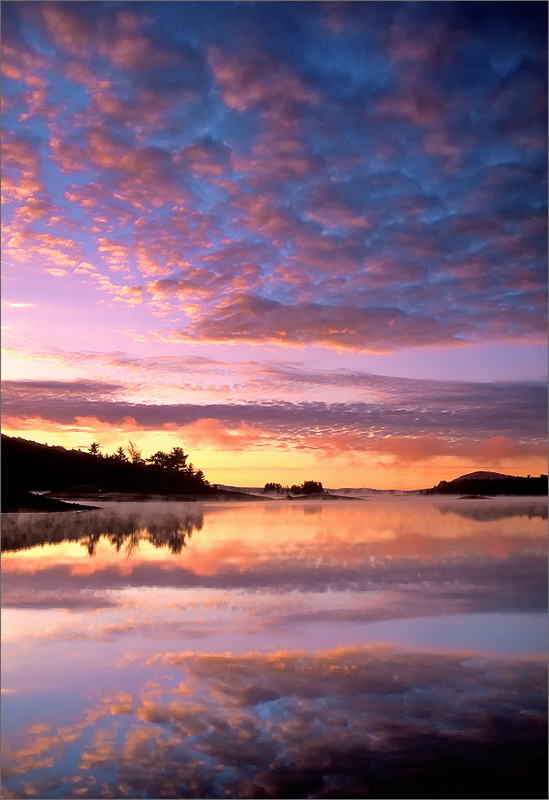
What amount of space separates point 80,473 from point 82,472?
517 millimetres

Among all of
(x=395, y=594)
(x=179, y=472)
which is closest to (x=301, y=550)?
(x=395, y=594)

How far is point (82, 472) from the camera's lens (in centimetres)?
8162

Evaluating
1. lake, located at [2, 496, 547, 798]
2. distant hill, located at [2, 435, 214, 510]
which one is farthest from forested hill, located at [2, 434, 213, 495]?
lake, located at [2, 496, 547, 798]

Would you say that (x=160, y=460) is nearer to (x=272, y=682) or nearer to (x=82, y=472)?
(x=82, y=472)

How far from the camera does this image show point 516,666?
7859 mm

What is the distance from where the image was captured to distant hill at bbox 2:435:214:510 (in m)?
75.2

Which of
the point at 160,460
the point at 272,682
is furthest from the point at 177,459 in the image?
the point at 272,682

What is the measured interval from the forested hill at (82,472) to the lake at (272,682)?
213 ft

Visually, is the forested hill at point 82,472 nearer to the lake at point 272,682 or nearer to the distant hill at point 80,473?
the distant hill at point 80,473

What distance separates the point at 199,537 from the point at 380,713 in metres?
17.2

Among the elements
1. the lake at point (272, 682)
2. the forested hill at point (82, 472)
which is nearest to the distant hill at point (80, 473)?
the forested hill at point (82, 472)

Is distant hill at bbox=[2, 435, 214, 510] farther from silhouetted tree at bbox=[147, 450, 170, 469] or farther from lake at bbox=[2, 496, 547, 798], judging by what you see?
lake at bbox=[2, 496, 547, 798]

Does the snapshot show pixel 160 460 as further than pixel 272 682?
Yes

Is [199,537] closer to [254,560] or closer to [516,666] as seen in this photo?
[254,560]
